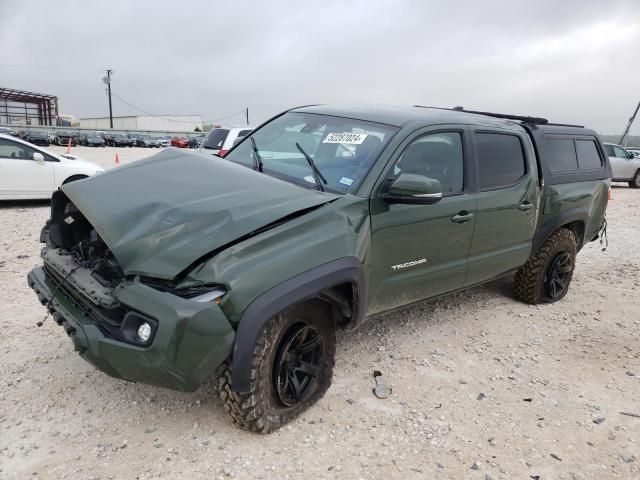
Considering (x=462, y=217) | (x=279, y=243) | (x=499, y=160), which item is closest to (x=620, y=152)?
(x=499, y=160)

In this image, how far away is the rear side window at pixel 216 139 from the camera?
35.3 ft

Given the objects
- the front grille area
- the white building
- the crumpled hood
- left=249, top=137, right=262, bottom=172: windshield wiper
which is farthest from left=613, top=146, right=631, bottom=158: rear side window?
the white building

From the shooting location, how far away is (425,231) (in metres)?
3.46

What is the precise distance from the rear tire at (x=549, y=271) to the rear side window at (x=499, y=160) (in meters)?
0.99

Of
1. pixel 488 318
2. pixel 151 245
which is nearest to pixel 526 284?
pixel 488 318

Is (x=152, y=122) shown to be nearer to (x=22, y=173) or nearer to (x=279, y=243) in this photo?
(x=22, y=173)

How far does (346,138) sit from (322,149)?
186 mm

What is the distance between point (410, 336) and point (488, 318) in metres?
0.99

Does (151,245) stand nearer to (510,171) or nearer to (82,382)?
(82,382)

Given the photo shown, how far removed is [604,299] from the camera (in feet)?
18.0

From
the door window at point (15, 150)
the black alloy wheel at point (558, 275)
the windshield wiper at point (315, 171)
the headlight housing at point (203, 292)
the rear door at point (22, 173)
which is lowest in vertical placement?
the black alloy wheel at point (558, 275)

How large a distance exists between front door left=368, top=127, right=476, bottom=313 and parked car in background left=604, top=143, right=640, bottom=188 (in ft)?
56.5

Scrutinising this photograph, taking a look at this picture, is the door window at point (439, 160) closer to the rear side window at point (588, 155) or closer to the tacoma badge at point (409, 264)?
the tacoma badge at point (409, 264)

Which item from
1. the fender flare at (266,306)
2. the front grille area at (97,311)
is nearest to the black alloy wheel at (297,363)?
the fender flare at (266,306)
